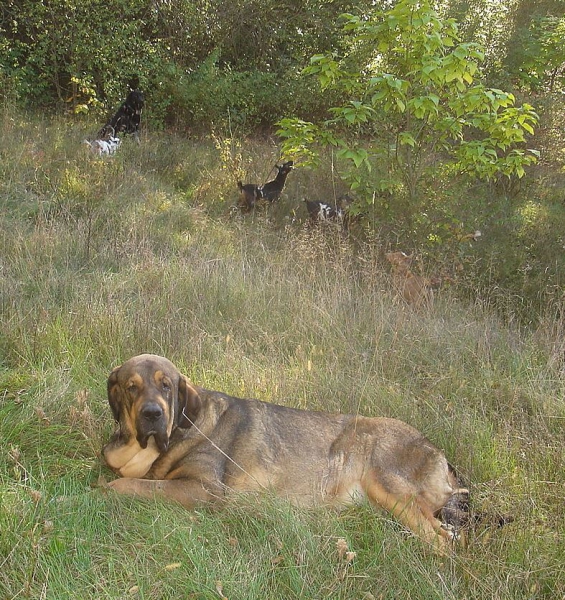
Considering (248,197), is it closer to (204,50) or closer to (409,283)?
(409,283)

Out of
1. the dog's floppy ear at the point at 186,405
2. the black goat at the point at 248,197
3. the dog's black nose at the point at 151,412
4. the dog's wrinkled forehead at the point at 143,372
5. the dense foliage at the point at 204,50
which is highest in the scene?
the dense foliage at the point at 204,50

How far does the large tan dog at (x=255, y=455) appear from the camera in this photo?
357cm

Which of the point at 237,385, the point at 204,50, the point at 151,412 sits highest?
the point at 204,50

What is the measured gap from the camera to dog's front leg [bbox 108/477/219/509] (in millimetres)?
3535

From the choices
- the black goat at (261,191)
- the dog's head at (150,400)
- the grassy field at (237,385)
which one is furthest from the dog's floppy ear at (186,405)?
the black goat at (261,191)

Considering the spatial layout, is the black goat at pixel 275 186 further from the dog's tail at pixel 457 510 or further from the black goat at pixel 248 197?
the dog's tail at pixel 457 510

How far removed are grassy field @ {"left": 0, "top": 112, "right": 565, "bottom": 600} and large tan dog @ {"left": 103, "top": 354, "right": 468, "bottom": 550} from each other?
0.51 feet

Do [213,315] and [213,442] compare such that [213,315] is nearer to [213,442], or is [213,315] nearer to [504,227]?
[213,442]

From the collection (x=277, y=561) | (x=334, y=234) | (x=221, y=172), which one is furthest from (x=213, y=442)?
(x=221, y=172)

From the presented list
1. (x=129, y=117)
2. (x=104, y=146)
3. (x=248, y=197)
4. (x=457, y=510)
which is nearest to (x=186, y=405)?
(x=457, y=510)

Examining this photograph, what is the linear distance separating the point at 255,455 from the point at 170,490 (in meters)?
0.53

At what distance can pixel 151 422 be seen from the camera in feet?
11.5

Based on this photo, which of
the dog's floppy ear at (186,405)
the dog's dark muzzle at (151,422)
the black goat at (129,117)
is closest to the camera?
the dog's dark muzzle at (151,422)

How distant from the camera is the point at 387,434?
397cm
